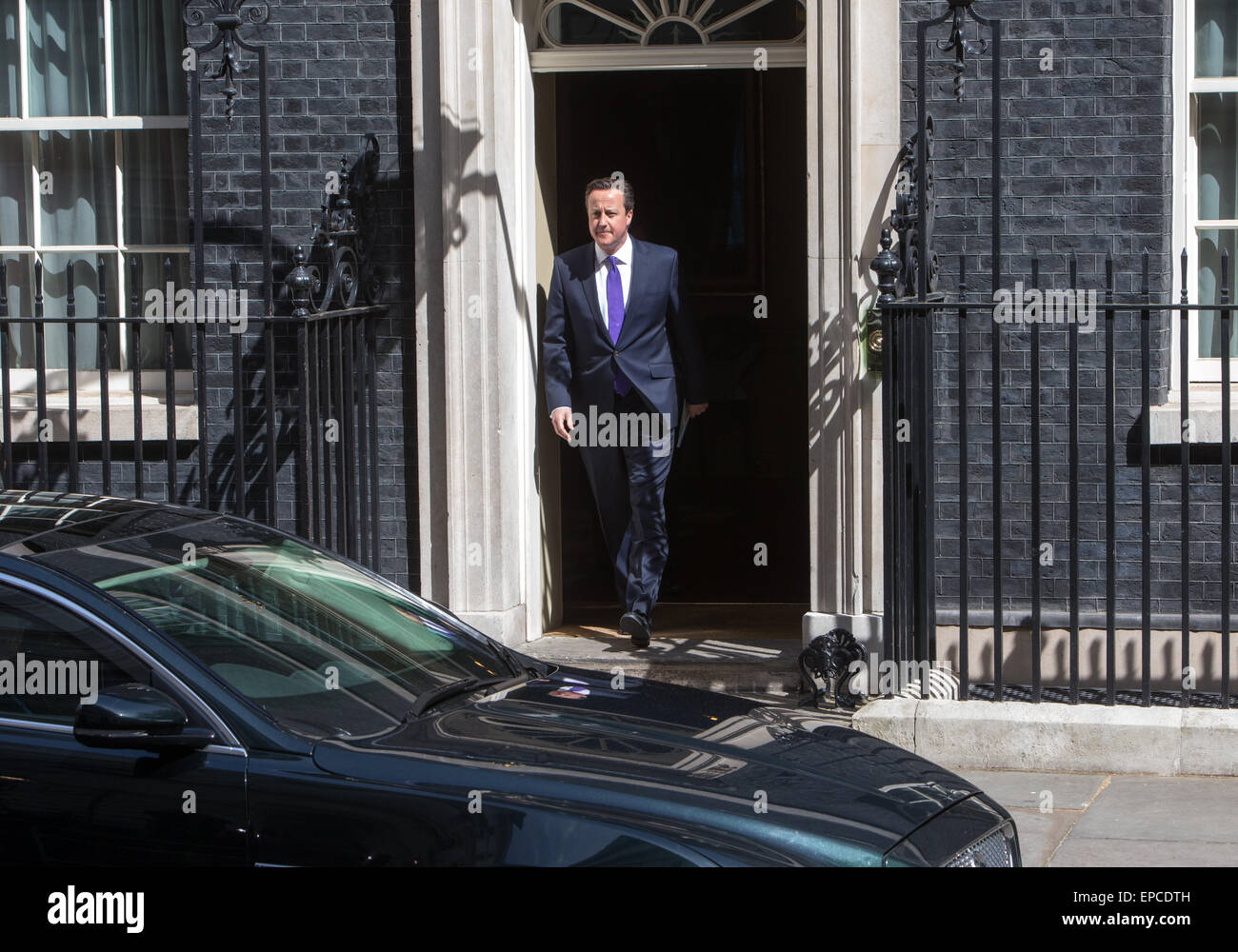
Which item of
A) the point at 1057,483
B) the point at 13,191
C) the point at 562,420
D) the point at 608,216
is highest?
the point at 13,191

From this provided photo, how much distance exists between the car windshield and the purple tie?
10.3 feet

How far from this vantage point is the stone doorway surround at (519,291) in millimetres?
7484

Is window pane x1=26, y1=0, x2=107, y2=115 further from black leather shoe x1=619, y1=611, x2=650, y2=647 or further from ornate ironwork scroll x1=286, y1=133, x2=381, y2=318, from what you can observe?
black leather shoe x1=619, y1=611, x2=650, y2=647

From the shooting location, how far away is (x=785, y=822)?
3672 mm

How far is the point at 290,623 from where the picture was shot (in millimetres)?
4402

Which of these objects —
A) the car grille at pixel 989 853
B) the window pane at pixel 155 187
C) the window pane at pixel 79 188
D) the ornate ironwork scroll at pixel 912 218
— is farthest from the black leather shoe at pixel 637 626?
the car grille at pixel 989 853

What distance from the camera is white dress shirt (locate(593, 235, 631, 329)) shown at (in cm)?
801

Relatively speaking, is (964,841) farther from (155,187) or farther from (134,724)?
(155,187)

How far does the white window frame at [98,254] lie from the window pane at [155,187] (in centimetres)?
4

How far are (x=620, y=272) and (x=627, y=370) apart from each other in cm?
51

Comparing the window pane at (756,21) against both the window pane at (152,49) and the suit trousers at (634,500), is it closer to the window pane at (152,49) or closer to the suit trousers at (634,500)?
the suit trousers at (634,500)

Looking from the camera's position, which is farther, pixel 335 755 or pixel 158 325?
pixel 158 325

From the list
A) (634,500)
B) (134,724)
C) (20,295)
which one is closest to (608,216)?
(634,500)
